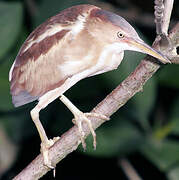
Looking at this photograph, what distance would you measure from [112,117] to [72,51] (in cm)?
82

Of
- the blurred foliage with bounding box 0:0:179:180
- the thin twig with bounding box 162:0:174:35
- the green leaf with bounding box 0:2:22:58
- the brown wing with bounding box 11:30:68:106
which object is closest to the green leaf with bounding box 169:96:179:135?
the blurred foliage with bounding box 0:0:179:180

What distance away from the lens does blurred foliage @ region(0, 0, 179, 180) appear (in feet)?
6.91

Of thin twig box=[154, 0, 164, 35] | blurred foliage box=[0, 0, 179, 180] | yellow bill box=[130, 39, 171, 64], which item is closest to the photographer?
thin twig box=[154, 0, 164, 35]

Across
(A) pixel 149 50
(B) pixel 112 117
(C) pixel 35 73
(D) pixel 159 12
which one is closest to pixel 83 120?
(C) pixel 35 73

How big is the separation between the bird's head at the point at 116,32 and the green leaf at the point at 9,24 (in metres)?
0.78

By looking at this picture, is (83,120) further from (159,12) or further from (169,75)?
(169,75)

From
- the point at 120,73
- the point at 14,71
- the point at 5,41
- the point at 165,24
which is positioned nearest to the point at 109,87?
the point at 120,73

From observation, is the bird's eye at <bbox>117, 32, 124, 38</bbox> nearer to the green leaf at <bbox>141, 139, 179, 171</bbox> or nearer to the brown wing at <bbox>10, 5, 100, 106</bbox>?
the brown wing at <bbox>10, 5, 100, 106</bbox>

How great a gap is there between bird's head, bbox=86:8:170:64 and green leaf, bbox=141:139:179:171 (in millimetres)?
862

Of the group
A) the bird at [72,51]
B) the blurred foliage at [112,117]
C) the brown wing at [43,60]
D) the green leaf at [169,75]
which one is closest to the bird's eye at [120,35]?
the bird at [72,51]

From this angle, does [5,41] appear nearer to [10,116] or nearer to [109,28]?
[10,116]

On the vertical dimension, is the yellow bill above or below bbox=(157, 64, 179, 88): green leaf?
above

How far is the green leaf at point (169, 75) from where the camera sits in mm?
2201

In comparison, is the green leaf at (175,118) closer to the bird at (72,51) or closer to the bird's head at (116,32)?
the bird at (72,51)
